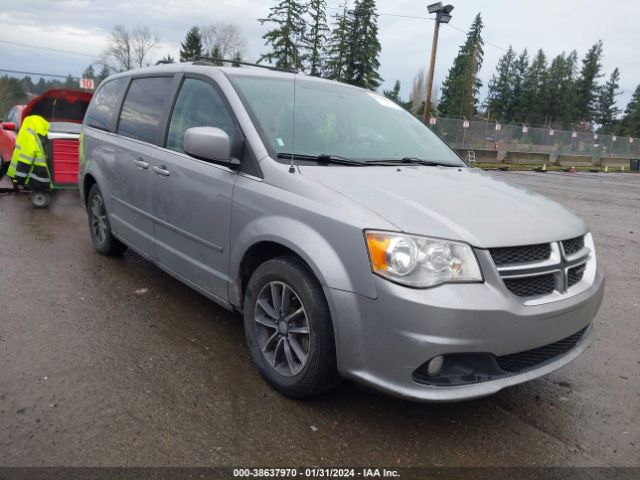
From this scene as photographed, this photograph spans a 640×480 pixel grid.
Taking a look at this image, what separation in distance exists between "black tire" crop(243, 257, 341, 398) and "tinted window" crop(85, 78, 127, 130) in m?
2.94

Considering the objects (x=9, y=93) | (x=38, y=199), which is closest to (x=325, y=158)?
(x=38, y=199)

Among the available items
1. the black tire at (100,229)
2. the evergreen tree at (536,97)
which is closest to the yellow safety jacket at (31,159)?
the black tire at (100,229)

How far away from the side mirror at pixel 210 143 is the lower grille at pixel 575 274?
2.03 m

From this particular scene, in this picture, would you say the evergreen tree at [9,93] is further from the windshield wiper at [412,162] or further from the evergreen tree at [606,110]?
the evergreen tree at [606,110]

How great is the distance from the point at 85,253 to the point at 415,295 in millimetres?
4358

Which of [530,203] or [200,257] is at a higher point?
[530,203]

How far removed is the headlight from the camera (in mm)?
2293

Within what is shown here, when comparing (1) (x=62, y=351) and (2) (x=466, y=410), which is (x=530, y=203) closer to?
(2) (x=466, y=410)

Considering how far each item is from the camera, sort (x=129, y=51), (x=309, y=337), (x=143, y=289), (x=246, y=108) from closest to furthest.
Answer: (x=309, y=337)
(x=246, y=108)
(x=143, y=289)
(x=129, y=51)

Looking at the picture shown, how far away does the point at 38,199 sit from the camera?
7.88 metres

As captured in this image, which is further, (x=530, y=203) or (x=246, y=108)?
(x=246, y=108)

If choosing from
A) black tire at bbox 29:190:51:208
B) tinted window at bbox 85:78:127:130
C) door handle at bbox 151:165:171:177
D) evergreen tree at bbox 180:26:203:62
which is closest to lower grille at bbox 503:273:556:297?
door handle at bbox 151:165:171:177

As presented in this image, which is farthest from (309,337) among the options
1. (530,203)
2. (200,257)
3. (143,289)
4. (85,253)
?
(85,253)

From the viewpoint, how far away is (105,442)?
2389 mm
